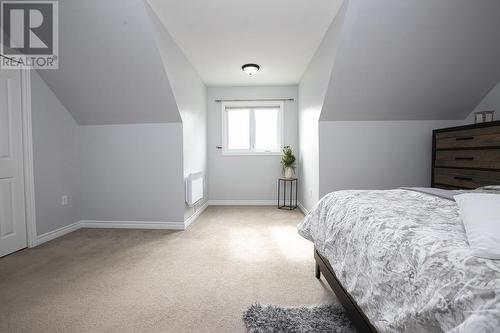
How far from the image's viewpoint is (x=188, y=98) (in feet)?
11.8

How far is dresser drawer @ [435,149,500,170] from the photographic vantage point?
238 centimetres

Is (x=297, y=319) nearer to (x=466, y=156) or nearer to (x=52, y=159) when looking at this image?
(x=466, y=156)

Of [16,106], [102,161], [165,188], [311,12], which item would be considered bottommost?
[165,188]

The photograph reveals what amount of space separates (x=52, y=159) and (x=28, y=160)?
343mm

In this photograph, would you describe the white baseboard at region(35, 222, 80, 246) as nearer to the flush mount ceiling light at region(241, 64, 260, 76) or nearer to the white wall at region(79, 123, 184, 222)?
the white wall at region(79, 123, 184, 222)

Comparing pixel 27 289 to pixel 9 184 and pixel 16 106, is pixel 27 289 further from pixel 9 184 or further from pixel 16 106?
pixel 16 106

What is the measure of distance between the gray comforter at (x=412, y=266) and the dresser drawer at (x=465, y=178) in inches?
58.6

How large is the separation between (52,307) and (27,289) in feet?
1.40

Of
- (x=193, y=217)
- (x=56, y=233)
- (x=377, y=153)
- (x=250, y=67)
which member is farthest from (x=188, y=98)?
(x=377, y=153)

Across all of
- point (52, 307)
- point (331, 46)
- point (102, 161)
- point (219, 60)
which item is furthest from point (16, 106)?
point (331, 46)

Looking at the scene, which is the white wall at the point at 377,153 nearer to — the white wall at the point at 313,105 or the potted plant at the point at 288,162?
the white wall at the point at 313,105

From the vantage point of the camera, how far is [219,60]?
11.7 ft

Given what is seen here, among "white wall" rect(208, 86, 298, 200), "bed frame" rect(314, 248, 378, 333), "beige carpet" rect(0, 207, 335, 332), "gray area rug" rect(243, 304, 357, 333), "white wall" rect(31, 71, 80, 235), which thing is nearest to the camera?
"bed frame" rect(314, 248, 378, 333)

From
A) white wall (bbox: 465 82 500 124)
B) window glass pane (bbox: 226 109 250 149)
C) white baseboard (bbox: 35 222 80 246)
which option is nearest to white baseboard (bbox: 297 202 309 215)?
window glass pane (bbox: 226 109 250 149)
